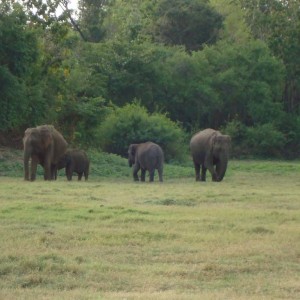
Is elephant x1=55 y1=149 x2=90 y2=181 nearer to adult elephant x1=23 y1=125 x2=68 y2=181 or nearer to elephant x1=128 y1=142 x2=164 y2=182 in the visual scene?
adult elephant x1=23 y1=125 x2=68 y2=181

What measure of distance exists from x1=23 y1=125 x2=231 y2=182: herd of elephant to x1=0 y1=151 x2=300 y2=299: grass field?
6649 millimetres

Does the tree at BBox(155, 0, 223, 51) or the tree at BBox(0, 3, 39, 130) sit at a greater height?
the tree at BBox(155, 0, 223, 51)

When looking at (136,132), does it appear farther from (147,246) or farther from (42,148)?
(147,246)

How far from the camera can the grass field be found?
10148 millimetres

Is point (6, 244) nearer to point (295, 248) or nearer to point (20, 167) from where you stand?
point (295, 248)

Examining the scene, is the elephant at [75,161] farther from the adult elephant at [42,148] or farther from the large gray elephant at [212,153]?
the large gray elephant at [212,153]

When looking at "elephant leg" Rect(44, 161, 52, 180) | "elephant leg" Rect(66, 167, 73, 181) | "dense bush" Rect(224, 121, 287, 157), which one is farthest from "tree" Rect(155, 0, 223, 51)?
"elephant leg" Rect(44, 161, 52, 180)

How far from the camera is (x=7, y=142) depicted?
114 feet

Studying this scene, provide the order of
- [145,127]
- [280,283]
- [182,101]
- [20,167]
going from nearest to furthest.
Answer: [280,283] → [20,167] → [145,127] → [182,101]

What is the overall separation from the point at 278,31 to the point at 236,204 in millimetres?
34864

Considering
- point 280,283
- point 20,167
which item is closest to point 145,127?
point 20,167

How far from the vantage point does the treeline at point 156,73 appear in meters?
33.3

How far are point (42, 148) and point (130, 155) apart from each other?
449cm

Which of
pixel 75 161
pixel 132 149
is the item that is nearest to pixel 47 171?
pixel 75 161
